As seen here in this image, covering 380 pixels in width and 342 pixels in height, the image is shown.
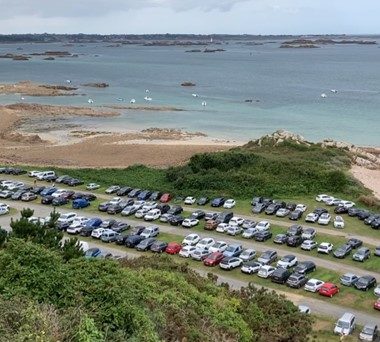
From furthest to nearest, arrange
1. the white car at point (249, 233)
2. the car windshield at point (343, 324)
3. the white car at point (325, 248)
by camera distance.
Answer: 1. the white car at point (249, 233)
2. the white car at point (325, 248)
3. the car windshield at point (343, 324)

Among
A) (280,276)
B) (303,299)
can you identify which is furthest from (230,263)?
(303,299)

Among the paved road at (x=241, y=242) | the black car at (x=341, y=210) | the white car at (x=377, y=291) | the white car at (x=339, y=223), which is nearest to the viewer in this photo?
the white car at (x=377, y=291)

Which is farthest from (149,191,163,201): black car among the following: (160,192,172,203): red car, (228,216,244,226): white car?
(228,216,244,226): white car

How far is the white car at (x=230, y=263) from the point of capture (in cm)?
3459

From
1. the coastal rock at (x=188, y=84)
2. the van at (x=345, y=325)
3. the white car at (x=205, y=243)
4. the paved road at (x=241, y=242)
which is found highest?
the coastal rock at (x=188, y=84)

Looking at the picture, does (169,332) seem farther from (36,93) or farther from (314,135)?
(36,93)

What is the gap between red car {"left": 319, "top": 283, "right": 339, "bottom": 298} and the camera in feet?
101

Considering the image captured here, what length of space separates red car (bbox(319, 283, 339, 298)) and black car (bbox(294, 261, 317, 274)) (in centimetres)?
214

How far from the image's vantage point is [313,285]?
31.5 metres

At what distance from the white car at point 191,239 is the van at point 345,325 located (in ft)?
44.8

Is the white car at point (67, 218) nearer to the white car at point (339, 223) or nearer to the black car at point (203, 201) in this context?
the black car at point (203, 201)

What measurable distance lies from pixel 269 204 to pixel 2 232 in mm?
25304

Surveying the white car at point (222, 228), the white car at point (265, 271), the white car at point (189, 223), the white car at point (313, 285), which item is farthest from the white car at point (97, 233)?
the white car at point (313, 285)

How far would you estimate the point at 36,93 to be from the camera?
5182 inches
